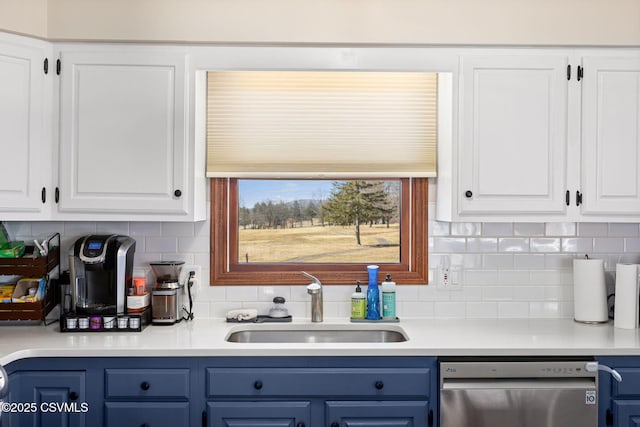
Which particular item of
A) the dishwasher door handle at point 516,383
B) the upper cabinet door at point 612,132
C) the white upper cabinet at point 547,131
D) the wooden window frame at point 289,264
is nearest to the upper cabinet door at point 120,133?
the wooden window frame at point 289,264

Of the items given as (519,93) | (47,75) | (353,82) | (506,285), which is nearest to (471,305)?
(506,285)

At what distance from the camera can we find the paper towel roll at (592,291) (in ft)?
9.82

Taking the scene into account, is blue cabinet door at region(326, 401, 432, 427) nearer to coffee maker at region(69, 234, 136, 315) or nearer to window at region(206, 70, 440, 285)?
window at region(206, 70, 440, 285)

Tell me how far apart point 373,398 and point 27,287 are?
1.75 metres

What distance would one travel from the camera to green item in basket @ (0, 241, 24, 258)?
292 cm

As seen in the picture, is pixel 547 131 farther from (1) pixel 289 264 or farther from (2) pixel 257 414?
(2) pixel 257 414

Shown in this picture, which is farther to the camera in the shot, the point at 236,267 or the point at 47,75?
the point at 236,267

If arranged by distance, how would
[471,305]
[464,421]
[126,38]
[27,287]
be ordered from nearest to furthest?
[464,421] < [126,38] < [27,287] < [471,305]

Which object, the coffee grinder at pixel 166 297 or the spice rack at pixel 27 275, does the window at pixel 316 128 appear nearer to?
the coffee grinder at pixel 166 297

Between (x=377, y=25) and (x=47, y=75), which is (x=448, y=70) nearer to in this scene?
(x=377, y=25)

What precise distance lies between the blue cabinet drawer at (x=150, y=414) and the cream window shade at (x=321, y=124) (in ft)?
3.80

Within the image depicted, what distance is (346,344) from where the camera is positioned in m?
2.56

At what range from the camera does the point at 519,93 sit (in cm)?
280

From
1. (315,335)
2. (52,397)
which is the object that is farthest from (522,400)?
(52,397)
